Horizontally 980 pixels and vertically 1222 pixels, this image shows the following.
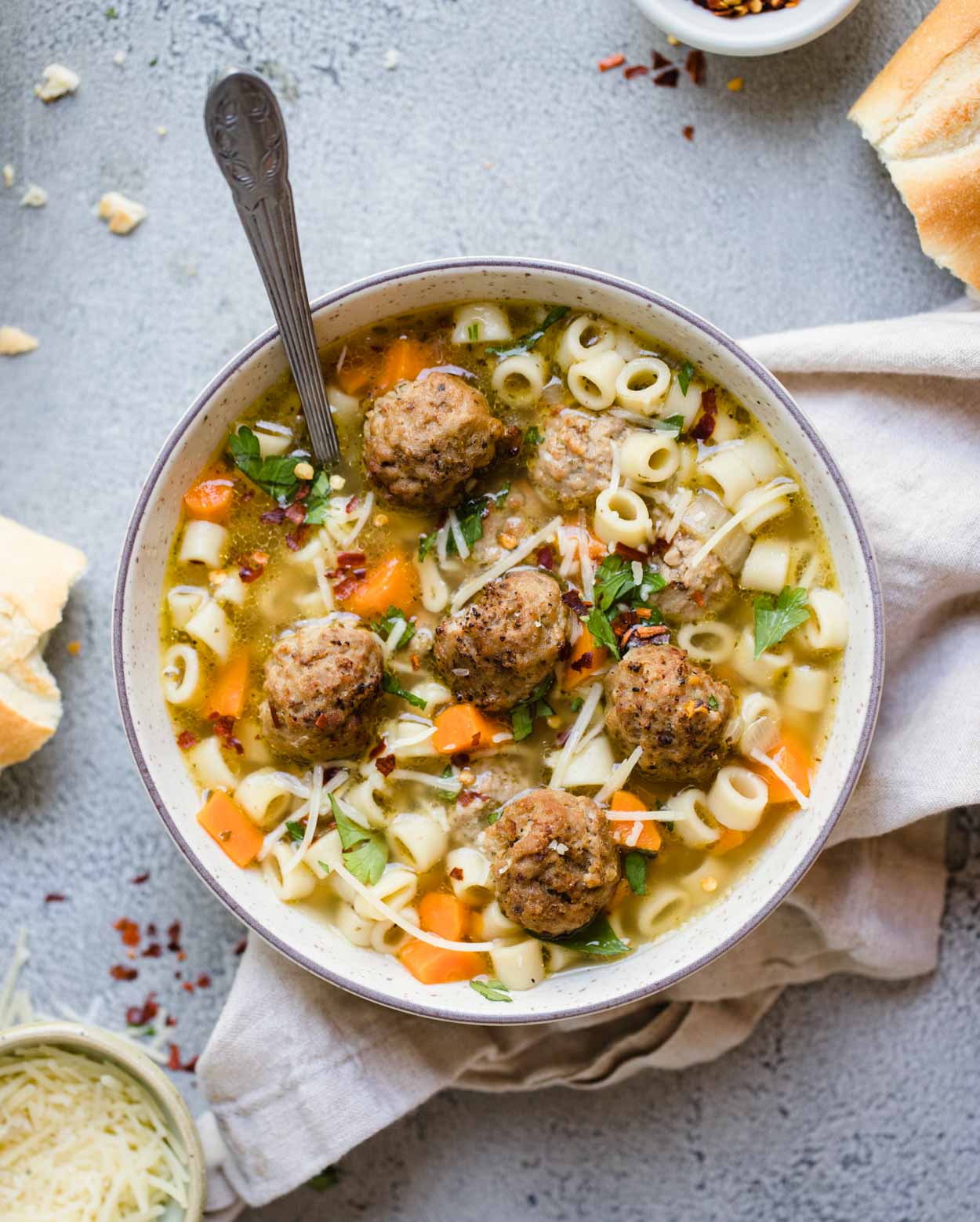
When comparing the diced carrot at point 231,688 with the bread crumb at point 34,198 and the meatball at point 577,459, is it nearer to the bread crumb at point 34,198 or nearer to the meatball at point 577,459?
the meatball at point 577,459

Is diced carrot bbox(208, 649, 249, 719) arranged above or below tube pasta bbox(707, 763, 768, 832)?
above

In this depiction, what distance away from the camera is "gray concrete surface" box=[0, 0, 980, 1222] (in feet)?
15.7

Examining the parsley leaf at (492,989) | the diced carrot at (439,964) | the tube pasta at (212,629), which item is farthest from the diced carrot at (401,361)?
the parsley leaf at (492,989)

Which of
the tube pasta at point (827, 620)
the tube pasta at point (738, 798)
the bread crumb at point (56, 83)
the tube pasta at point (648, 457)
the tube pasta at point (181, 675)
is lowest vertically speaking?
the tube pasta at point (738, 798)

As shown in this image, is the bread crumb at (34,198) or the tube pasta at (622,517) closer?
the tube pasta at (622,517)

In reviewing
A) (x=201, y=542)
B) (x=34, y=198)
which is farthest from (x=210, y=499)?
(x=34, y=198)

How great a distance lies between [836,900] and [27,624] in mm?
3217

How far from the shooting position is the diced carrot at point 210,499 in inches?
170

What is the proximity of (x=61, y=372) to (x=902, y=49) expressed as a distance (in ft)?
11.1

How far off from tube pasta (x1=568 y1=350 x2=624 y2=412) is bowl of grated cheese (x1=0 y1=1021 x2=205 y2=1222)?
2.84 meters

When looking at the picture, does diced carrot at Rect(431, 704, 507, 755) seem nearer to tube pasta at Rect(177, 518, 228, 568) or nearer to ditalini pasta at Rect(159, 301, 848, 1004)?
ditalini pasta at Rect(159, 301, 848, 1004)

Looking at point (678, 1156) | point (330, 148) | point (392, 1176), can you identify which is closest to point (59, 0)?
point (330, 148)

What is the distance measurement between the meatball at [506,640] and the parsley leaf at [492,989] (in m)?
0.96

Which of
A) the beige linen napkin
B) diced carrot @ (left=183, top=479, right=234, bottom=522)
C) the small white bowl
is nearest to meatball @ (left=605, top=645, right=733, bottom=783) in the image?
the beige linen napkin
